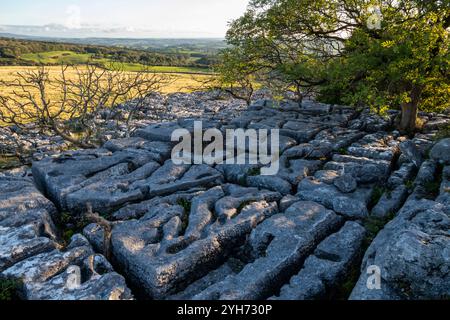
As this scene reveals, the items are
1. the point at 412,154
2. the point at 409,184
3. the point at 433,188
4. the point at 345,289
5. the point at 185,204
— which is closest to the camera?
the point at 345,289

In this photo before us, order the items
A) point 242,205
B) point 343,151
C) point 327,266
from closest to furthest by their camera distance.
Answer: point 327,266
point 242,205
point 343,151

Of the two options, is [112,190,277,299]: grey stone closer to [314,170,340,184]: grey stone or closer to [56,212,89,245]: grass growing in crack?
[56,212,89,245]: grass growing in crack

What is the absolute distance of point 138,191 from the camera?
12352 mm

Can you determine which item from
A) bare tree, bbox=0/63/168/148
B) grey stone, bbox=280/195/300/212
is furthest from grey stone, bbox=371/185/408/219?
bare tree, bbox=0/63/168/148

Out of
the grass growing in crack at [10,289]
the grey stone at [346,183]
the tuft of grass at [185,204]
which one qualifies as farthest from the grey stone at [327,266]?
the grass growing in crack at [10,289]

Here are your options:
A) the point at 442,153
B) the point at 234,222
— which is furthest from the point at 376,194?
the point at 234,222

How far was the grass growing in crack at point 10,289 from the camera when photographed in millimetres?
7562

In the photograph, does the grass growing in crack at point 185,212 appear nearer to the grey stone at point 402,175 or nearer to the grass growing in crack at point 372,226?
the grass growing in crack at point 372,226

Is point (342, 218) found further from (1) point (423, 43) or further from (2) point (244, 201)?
(1) point (423, 43)

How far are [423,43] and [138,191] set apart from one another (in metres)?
12.7

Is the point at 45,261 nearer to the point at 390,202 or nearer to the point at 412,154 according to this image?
the point at 390,202

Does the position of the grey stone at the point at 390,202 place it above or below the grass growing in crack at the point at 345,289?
above

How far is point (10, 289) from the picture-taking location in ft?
25.2

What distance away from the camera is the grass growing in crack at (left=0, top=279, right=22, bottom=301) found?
7562mm
